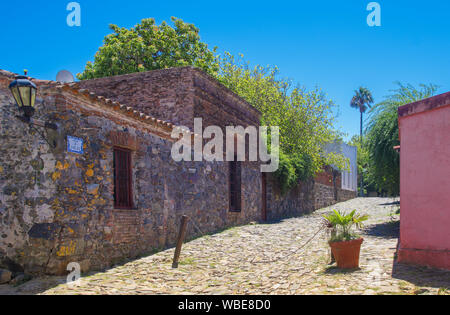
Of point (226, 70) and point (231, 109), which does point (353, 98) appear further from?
point (231, 109)

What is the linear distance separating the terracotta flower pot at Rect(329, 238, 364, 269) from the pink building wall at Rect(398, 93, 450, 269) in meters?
0.86

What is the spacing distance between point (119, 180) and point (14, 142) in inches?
90.6

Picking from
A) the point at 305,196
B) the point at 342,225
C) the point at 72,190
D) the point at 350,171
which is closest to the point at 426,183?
the point at 342,225

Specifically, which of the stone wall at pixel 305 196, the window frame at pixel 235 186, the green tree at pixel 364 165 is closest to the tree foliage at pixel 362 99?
the green tree at pixel 364 165

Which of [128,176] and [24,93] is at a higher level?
[24,93]

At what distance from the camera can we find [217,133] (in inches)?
539

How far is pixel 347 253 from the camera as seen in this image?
7191 millimetres

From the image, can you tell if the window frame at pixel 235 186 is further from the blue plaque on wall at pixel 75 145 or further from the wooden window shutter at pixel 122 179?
the blue plaque on wall at pixel 75 145

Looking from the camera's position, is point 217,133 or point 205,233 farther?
point 217,133

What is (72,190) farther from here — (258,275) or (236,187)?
(236,187)

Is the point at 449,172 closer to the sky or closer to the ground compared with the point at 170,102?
closer to the ground

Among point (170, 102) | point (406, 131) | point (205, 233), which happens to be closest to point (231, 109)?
point (170, 102)

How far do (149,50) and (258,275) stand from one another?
16.0 metres

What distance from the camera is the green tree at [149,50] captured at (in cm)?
2080
